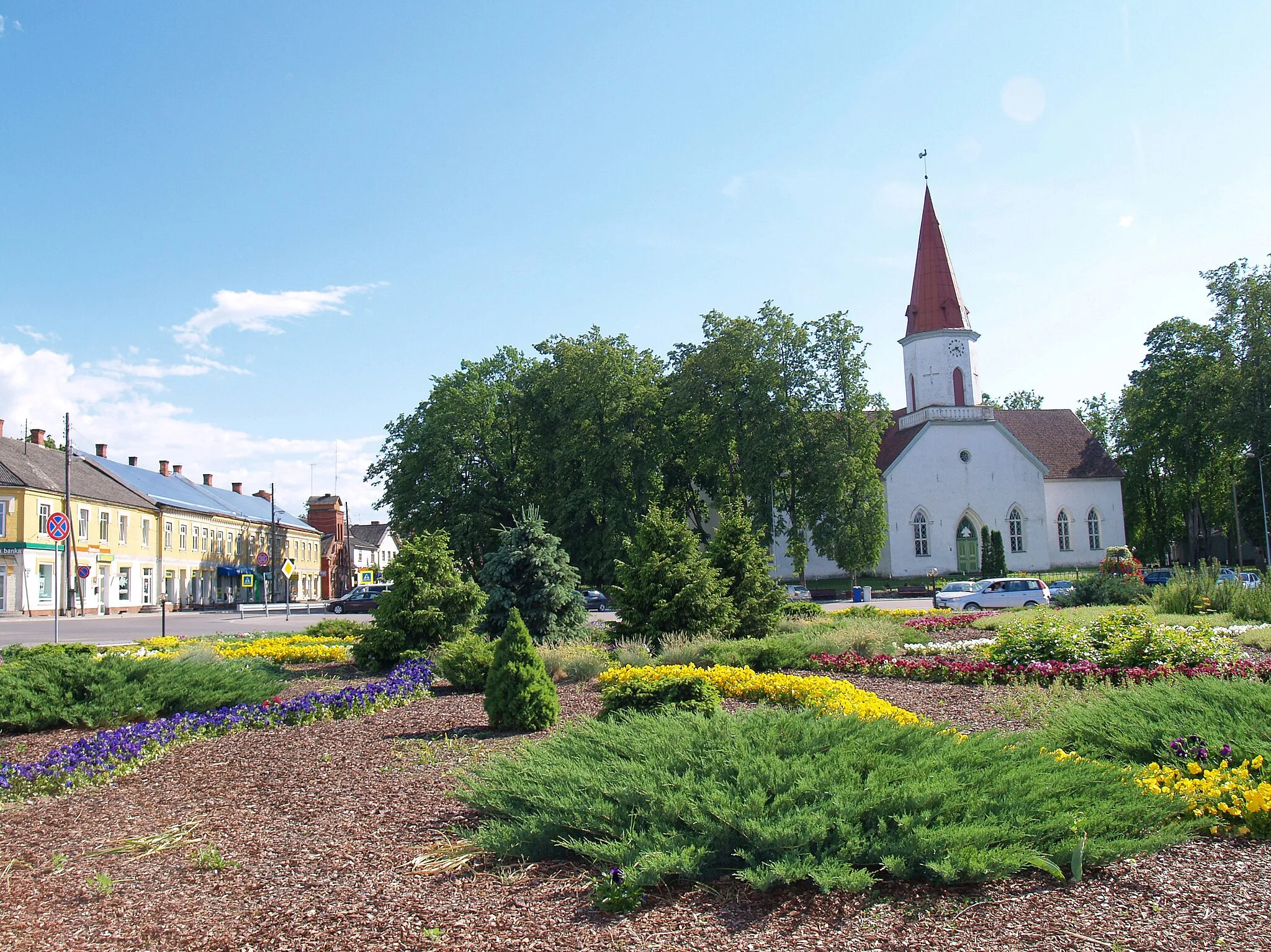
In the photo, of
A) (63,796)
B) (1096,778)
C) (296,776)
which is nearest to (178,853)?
(296,776)

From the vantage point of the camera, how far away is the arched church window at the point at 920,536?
5238 centimetres

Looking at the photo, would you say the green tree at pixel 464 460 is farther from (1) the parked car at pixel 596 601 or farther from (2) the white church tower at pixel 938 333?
(2) the white church tower at pixel 938 333

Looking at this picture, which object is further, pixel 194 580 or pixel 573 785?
pixel 194 580

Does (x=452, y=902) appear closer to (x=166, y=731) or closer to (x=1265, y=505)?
(x=166, y=731)

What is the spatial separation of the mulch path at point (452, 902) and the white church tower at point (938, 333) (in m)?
51.1

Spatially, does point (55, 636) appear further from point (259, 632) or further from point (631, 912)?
point (631, 912)

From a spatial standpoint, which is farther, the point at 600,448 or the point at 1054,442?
the point at 1054,442

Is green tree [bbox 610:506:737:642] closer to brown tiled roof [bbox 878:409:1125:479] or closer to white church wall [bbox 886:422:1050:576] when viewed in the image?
white church wall [bbox 886:422:1050:576]

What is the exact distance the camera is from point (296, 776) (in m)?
7.27

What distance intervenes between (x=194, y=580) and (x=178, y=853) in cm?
5939

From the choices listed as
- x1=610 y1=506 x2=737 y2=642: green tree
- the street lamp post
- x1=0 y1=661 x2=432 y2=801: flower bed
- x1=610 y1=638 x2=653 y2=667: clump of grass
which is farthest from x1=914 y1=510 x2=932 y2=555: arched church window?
x1=0 y1=661 x2=432 y2=801: flower bed

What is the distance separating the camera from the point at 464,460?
154 ft

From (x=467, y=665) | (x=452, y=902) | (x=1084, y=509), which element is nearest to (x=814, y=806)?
(x=452, y=902)

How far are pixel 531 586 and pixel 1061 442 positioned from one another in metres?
52.8
